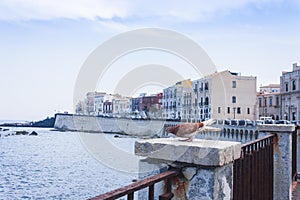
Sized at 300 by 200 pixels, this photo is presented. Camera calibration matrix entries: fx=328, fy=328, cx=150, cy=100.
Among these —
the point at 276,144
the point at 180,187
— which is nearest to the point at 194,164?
the point at 180,187

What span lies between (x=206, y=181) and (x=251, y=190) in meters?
1.66

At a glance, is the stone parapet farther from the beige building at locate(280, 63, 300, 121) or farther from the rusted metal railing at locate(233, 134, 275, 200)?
the beige building at locate(280, 63, 300, 121)

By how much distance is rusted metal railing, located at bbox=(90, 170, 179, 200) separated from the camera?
193 cm

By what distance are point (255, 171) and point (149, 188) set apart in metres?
2.22

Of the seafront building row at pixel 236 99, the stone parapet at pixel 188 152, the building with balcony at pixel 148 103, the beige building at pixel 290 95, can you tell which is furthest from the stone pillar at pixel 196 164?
the building with balcony at pixel 148 103

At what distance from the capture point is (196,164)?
97.5 inches

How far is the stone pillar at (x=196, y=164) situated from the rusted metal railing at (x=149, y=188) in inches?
2.2

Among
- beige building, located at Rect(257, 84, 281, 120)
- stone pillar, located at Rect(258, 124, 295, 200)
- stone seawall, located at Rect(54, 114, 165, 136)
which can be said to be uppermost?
beige building, located at Rect(257, 84, 281, 120)

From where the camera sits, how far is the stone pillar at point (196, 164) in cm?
245

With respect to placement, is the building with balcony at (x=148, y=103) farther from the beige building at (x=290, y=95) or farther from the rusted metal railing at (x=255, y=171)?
the rusted metal railing at (x=255, y=171)

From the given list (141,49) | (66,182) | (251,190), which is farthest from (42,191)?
(251,190)

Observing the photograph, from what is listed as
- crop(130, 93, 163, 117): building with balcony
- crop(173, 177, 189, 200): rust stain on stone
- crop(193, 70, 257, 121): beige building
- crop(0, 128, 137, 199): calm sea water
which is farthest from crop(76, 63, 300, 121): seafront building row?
crop(173, 177, 189, 200): rust stain on stone

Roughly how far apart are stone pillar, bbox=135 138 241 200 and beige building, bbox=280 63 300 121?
49695 millimetres

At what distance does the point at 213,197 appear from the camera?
2463mm
